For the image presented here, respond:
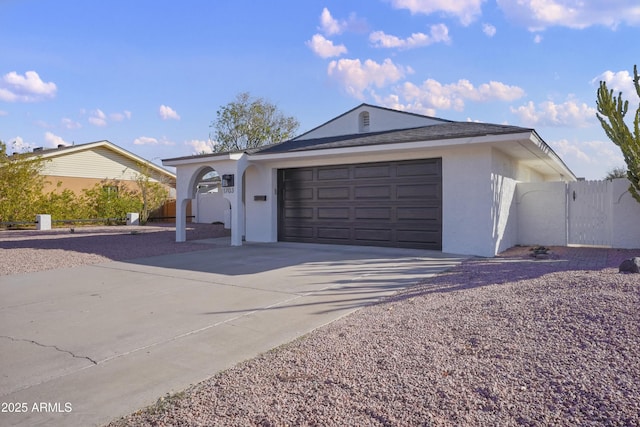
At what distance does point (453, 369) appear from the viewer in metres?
3.39

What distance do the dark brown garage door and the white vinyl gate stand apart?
434 centimetres

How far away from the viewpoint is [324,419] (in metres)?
2.71

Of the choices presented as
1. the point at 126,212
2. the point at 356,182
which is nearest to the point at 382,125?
the point at 356,182

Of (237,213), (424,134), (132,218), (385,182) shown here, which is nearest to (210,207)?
(132,218)

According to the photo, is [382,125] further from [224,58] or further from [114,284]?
[114,284]

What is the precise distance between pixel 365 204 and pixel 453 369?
363 inches

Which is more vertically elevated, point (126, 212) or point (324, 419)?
point (126, 212)

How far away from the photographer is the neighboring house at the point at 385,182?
34.9 ft

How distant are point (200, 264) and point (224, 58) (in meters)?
8.70

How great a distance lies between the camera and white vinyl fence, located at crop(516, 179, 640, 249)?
11453mm

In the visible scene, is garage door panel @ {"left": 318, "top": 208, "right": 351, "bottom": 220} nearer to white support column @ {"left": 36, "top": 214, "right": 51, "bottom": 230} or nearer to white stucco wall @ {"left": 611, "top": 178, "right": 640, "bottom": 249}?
white stucco wall @ {"left": 611, "top": 178, "right": 640, "bottom": 249}

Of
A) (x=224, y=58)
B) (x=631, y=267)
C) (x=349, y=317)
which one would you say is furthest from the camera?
(x=224, y=58)

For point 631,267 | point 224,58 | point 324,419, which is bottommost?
point 324,419

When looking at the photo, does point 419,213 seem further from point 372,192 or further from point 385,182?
point 372,192
